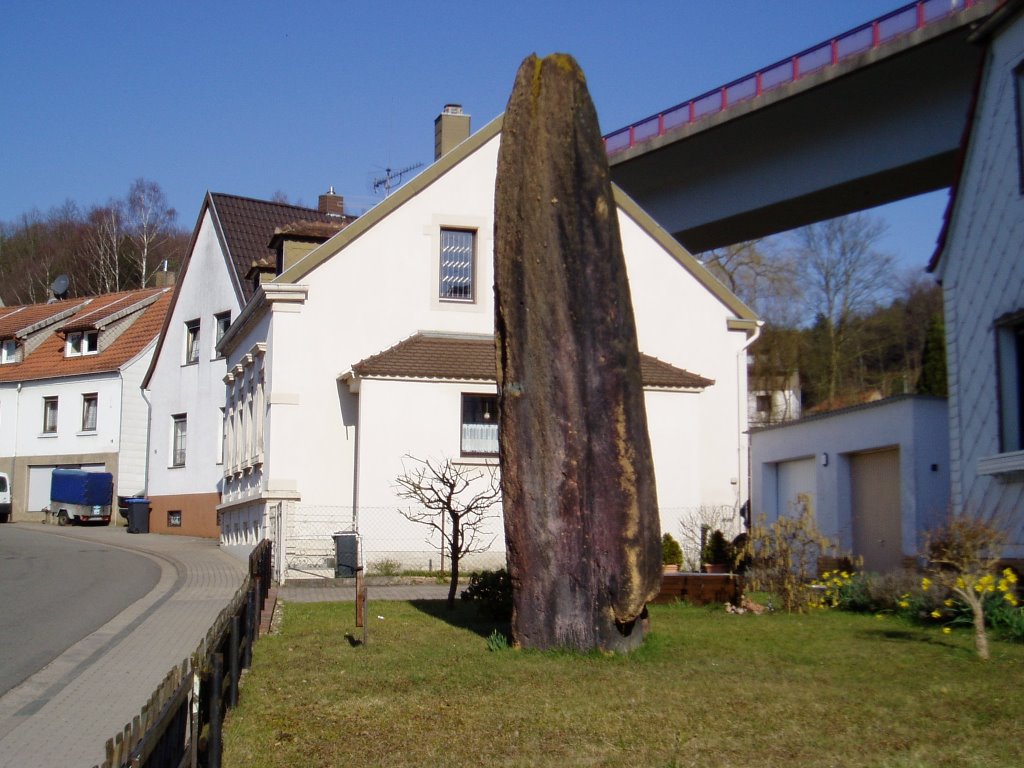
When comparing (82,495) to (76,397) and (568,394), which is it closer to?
(76,397)

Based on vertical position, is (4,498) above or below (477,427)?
below

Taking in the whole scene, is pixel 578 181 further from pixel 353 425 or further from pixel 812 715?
pixel 353 425

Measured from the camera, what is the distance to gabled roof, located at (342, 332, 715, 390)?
68.5ft

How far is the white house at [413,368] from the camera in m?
21.0

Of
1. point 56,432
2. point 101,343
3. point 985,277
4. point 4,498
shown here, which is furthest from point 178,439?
point 985,277

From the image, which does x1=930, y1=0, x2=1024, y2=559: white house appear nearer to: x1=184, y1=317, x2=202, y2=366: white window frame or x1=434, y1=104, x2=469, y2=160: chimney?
x1=434, y1=104, x2=469, y2=160: chimney

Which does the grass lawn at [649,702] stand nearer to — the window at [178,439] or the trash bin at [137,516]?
the window at [178,439]

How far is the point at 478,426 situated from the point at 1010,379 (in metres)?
10.7

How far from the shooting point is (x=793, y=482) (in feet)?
80.3

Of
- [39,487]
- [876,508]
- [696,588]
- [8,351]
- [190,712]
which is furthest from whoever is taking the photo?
[8,351]

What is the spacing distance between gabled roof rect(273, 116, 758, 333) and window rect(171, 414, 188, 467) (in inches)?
649

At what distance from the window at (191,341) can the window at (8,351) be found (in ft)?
49.3

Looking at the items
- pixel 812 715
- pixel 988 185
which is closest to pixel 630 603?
pixel 812 715

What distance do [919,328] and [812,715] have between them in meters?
39.8
